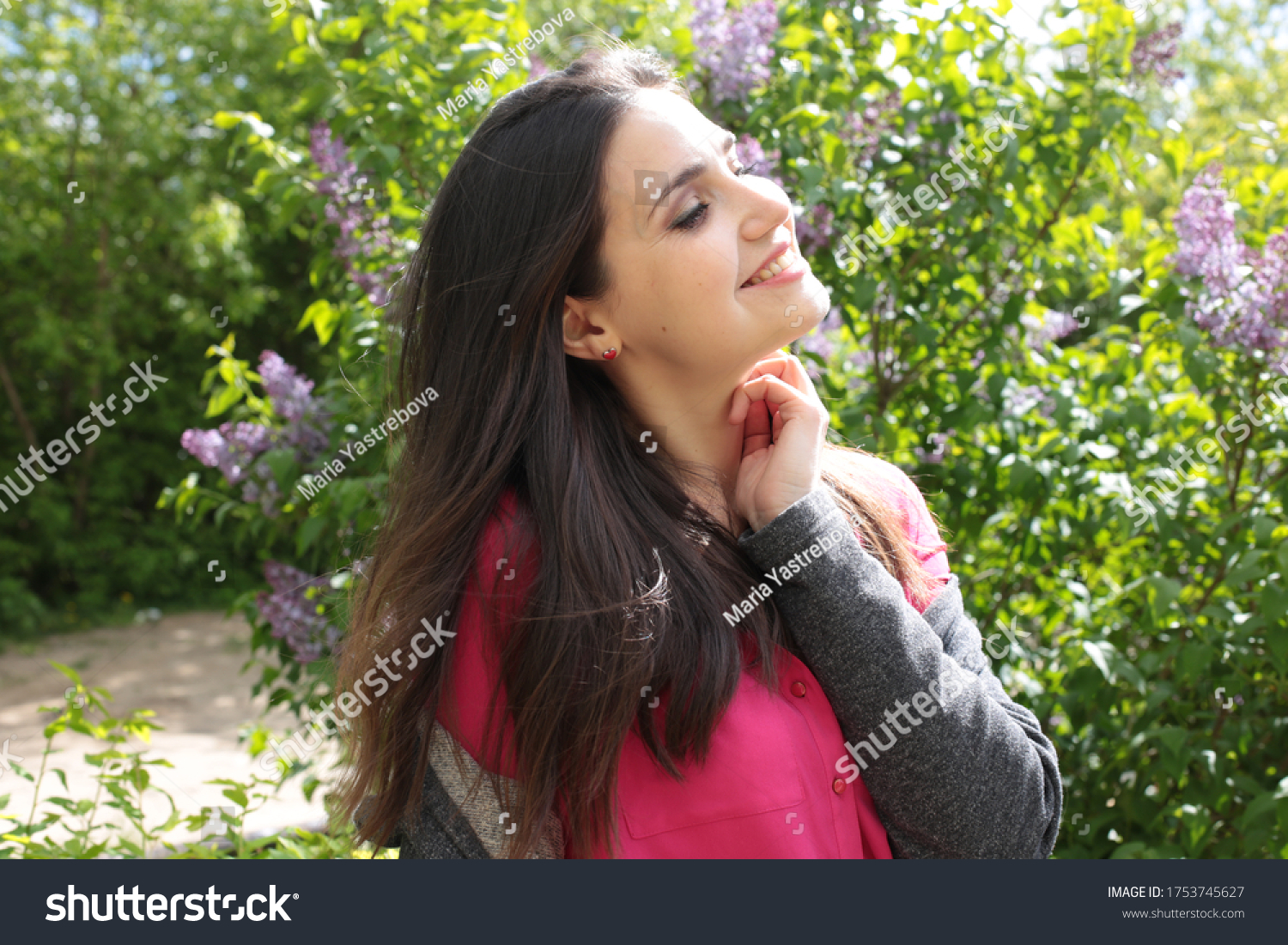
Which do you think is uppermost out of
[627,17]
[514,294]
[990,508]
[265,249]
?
[627,17]

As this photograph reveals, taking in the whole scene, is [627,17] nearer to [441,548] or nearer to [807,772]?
[441,548]

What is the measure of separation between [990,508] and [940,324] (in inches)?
18.0

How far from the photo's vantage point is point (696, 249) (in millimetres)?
1396

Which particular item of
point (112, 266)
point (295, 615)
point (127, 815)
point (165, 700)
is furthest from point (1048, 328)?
point (112, 266)

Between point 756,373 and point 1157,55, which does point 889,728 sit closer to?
point 756,373

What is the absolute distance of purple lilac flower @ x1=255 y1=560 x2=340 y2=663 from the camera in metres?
2.48

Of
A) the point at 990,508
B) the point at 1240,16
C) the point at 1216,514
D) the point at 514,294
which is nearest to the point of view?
the point at 514,294

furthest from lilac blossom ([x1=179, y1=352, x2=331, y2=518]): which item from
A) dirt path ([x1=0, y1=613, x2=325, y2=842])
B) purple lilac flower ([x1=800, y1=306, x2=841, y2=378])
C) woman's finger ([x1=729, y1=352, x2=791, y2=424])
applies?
dirt path ([x1=0, y1=613, x2=325, y2=842])

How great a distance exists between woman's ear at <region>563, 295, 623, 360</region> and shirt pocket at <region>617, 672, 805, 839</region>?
0.54 metres

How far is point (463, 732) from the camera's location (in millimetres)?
1331

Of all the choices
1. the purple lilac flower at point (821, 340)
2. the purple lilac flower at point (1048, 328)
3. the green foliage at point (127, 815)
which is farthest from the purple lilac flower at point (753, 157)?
the green foliage at point (127, 815)

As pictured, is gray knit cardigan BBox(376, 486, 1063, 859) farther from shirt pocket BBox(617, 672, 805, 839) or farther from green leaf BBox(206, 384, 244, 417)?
green leaf BBox(206, 384, 244, 417)

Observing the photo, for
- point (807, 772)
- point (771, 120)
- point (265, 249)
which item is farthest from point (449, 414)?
point (265, 249)

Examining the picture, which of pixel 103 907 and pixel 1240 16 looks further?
pixel 1240 16
